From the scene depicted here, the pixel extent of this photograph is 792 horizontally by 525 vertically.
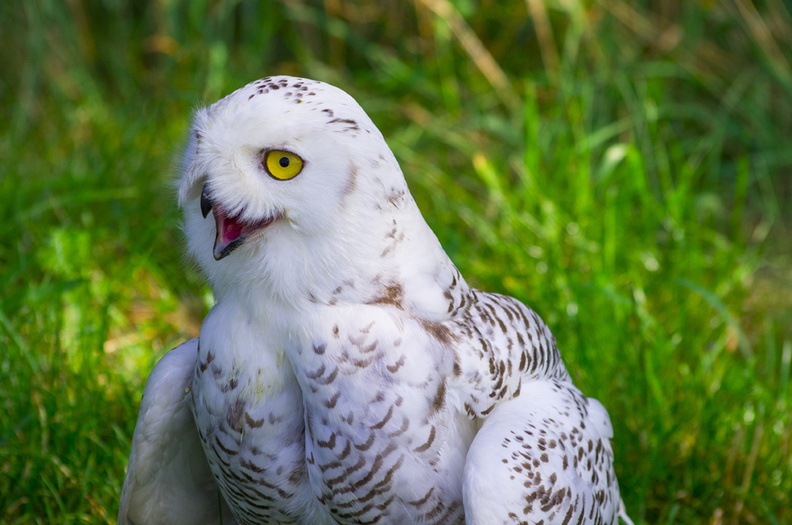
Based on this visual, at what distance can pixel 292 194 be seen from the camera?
78.6 inches

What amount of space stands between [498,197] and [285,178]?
2.38m

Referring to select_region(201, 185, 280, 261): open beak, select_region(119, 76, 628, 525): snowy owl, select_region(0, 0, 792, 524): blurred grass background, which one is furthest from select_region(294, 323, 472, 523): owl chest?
select_region(0, 0, 792, 524): blurred grass background

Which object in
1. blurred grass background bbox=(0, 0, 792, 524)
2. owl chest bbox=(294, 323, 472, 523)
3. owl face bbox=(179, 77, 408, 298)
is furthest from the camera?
blurred grass background bbox=(0, 0, 792, 524)

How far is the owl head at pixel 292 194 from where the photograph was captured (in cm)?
200

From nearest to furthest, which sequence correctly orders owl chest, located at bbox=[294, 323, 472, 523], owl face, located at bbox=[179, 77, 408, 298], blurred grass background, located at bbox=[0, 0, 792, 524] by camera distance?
owl face, located at bbox=[179, 77, 408, 298], owl chest, located at bbox=[294, 323, 472, 523], blurred grass background, located at bbox=[0, 0, 792, 524]

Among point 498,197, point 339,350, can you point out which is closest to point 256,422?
point 339,350

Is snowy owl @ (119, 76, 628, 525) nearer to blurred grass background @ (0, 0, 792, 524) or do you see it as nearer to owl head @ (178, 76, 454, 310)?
owl head @ (178, 76, 454, 310)

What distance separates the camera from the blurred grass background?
127 inches

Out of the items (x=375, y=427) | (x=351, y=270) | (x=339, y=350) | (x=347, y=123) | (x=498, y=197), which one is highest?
(x=347, y=123)

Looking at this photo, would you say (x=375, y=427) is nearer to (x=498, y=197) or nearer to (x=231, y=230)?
(x=231, y=230)

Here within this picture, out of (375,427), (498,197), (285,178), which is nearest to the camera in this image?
A: (285,178)

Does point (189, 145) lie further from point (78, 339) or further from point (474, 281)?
point (474, 281)

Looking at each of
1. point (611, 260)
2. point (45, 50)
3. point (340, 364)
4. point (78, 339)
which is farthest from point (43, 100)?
point (340, 364)

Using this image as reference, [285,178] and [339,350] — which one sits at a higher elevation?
[285,178]
